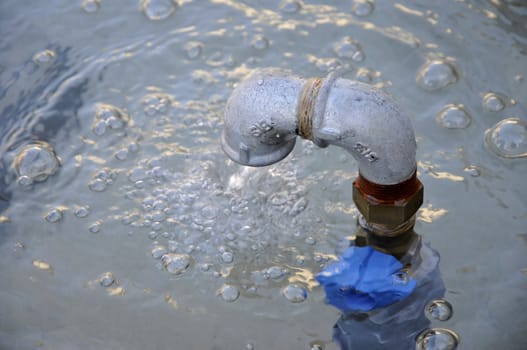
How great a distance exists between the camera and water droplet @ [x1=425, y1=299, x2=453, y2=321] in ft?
4.24

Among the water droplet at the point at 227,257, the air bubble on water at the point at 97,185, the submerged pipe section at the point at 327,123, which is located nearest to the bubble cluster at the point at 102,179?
the air bubble on water at the point at 97,185

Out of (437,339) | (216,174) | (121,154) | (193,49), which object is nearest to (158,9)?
(193,49)

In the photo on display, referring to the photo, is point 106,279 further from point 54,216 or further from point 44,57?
point 44,57

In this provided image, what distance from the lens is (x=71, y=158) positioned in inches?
64.6

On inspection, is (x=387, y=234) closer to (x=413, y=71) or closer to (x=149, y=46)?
(x=413, y=71)

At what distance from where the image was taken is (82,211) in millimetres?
1537

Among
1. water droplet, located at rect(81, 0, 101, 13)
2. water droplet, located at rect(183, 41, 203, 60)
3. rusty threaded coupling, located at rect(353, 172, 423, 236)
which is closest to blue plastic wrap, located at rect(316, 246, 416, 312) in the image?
rusty threaded coupling, located at rect(353, 172, 423, 236)

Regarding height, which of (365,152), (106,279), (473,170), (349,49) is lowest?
(106,279)

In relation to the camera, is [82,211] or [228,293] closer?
[228,293]

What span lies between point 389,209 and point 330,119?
221mm

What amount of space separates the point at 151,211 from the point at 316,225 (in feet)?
1.26

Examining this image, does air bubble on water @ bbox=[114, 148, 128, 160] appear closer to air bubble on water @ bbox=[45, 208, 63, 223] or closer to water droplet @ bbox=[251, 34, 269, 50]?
air bubble on water @ bbox=[45, 208, 63, 223]

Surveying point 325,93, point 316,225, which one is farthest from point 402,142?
point 316,225

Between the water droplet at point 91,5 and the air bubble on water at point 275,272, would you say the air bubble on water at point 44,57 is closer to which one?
the water droplet at point 91,5
